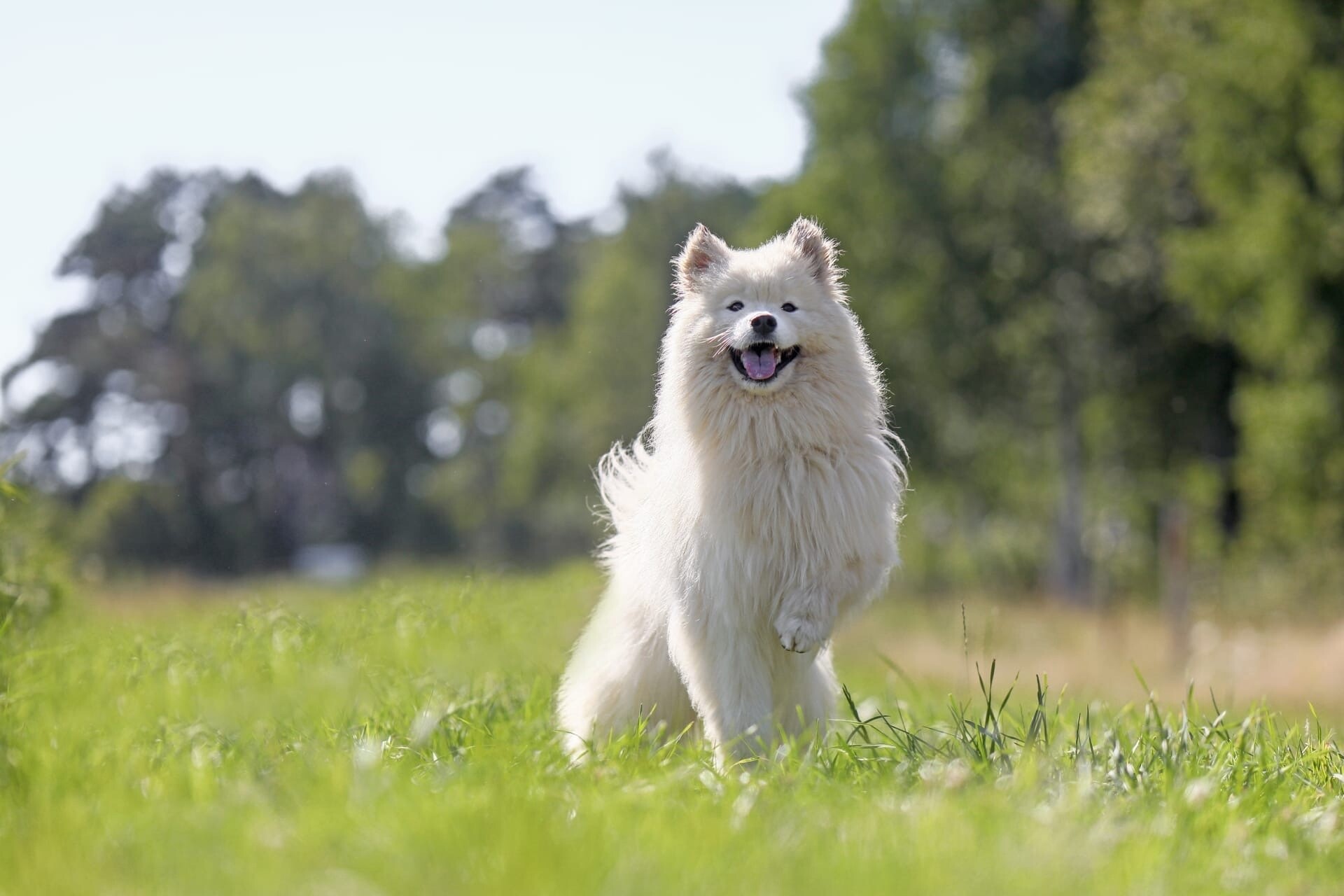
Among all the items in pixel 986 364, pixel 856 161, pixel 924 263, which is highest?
pixel 856 161

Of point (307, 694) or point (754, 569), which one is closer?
point (754, 569)

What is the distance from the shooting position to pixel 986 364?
2183 cm

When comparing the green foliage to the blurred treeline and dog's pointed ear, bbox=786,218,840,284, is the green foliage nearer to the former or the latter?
the blurred treeline

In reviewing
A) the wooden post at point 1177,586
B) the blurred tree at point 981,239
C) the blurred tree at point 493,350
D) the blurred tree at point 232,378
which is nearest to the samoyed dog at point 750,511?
the wooden post at point 1177,586

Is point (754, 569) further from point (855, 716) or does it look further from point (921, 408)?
point (921, 408)

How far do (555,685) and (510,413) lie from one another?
35.5 meters

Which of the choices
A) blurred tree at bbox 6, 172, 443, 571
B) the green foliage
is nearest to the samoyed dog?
A: the green foliage

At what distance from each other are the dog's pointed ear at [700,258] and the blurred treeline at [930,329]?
3.06 meters

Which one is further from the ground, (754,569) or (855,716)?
(754,569)

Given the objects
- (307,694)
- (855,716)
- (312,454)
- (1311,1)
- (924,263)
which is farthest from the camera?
(312,454)

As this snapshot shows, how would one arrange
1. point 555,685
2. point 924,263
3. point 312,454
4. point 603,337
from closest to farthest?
1. point 555,685
2. point 924,263
3. point 603,337
4. point 312,454


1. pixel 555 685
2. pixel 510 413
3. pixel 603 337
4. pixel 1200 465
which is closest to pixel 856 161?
pixel 1200 465

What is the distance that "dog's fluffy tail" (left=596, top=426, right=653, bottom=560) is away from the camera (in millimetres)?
5227

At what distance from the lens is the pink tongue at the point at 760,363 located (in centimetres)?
460
